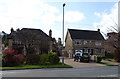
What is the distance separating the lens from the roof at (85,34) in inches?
2197

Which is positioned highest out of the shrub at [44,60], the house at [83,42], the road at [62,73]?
the house at [83,42]

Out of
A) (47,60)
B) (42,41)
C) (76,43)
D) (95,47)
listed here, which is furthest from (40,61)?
(95,47)

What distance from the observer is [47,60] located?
29.5 meters

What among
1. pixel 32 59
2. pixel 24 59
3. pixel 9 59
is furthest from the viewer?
pixel 32 59

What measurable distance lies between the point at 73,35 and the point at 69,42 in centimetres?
302

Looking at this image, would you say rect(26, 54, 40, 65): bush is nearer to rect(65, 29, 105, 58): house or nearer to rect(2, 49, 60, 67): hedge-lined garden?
rect(2, 49, 60, 67): hedge-lined garden

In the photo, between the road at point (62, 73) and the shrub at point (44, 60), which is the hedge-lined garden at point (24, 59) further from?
the road at point (62, 73)

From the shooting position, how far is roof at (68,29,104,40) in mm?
55812

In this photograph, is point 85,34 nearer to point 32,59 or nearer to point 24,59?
point 32,59

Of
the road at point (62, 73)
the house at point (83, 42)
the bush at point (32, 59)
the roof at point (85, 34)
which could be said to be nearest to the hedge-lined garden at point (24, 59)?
the bush at point (32, 59)

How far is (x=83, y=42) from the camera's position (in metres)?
55.9

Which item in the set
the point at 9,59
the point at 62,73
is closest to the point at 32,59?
the point at 9,59

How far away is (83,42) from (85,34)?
3207mm

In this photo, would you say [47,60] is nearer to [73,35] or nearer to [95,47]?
[73,35]
